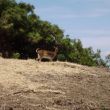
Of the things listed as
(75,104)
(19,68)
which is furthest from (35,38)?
(75,104)

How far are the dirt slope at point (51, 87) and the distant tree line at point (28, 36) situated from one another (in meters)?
7.13

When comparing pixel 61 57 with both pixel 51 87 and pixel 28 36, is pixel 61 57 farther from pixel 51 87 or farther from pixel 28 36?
pixel 51 87

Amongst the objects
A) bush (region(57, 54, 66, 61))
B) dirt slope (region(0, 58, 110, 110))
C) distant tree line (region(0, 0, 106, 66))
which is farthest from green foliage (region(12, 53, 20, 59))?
dirt slope (region(0, 58, 110, 110))

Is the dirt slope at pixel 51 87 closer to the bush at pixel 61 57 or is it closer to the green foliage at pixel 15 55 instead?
the green foliage at pixel 15 55

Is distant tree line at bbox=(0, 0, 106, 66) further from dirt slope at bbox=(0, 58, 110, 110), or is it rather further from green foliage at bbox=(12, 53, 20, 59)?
dirt slope at bbox=(0, 58, 110, 110)

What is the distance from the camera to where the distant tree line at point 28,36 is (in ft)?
78.2

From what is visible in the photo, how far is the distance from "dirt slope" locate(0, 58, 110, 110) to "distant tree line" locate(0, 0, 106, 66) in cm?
713

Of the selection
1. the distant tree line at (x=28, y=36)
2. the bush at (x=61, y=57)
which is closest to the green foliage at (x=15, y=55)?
the distant tree line at (x=28, y=36)

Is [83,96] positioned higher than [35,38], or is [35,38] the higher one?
[35,38]

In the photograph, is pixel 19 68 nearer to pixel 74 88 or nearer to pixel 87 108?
pixel 74 88

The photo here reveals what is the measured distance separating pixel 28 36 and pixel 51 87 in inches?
434

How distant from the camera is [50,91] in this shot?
12477 millimetres

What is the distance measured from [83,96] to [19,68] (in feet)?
11.4

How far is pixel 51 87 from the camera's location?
13.0m
